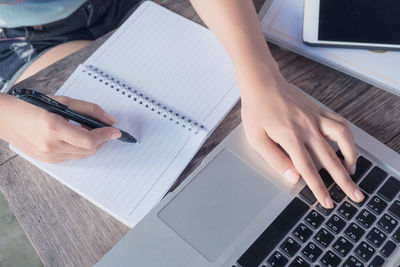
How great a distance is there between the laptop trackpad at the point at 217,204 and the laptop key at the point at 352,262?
0.35ft

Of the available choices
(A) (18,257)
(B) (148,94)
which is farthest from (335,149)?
(A) (18,257)

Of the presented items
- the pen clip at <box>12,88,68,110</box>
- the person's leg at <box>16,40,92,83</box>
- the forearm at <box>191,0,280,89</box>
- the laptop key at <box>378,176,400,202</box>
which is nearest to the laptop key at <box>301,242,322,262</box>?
the laptop key at <box>378,176,400,202</box>

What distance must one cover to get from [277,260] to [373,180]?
0.16 meters

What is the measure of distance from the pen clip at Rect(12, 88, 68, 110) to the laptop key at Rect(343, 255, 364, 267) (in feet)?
1.25

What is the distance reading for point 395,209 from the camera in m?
0.46

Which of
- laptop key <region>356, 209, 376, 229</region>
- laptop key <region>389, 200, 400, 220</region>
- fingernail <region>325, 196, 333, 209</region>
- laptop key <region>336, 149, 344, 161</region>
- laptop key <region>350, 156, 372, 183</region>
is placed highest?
laptop key <region>336, 149, 344, 161</region>

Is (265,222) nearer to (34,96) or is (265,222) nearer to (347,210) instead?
(347,210)

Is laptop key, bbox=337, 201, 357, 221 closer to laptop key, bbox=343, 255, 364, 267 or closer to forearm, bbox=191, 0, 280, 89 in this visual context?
laptop key, bbox=343, 255, 364, 267

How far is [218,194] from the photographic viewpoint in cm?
48

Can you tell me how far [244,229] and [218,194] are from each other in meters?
0.05

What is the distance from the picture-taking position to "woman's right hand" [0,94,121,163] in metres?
0.50

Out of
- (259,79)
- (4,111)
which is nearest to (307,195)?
(259,79)

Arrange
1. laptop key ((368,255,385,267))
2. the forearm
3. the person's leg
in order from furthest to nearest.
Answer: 1. the person's leg
2. the forearm
3. laptop key ((368,255,385,267))

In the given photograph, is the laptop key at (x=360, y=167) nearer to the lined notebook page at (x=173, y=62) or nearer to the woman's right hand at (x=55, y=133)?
the lined notebook page at (x=173, y=62)
